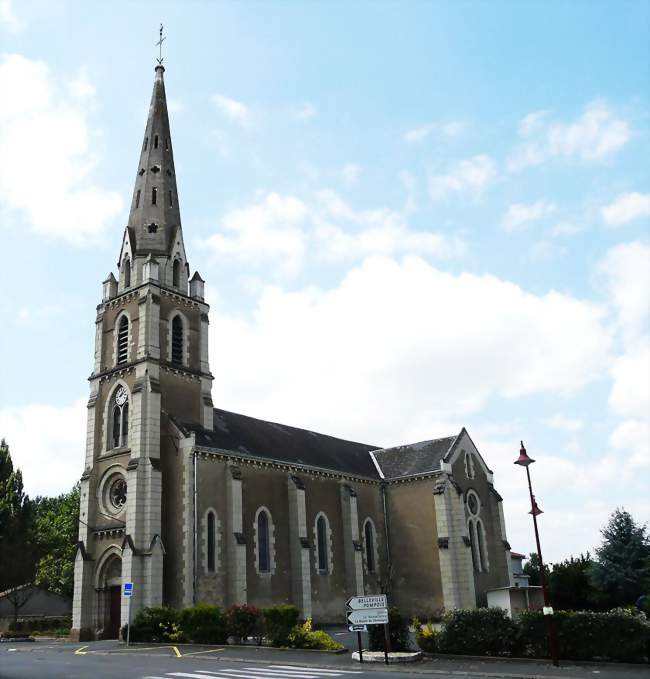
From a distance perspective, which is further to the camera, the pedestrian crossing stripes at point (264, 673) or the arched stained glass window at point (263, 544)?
the arched stained glass window at point (263, 544)

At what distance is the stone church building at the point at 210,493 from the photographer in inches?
1314

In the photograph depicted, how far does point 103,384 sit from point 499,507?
27305mm

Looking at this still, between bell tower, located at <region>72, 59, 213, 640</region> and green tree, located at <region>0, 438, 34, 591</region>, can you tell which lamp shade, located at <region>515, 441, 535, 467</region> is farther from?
green tree, located at <region>0, 438, 34, 591</region>

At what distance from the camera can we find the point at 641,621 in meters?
18.6

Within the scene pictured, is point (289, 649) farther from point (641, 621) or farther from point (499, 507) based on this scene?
point (499, 507)

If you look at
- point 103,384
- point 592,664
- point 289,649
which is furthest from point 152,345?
point 592,664

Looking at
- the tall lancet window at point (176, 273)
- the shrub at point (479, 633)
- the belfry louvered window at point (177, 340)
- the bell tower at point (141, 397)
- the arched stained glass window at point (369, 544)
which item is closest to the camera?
the shrub at point (479, 633)

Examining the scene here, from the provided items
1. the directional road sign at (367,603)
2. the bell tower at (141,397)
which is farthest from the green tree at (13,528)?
the directional road sign at (367,603)

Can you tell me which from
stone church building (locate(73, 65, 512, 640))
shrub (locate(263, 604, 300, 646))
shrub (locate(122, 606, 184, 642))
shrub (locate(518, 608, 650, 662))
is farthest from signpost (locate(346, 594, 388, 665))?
stone church building (locate(73, 65, 512, 640))

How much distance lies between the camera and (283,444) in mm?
42344

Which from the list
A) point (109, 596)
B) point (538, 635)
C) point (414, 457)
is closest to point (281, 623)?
point (538, 635)

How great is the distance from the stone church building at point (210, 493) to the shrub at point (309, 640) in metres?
8.33

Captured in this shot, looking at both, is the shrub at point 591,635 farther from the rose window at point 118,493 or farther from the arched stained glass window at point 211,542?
the rose window at point 118,493

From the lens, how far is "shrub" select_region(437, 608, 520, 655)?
20750 millimetres
